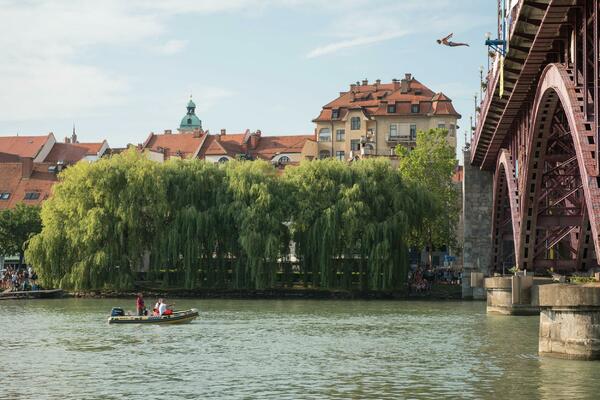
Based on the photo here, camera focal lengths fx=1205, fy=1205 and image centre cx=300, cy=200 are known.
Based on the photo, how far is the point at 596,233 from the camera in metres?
25.8

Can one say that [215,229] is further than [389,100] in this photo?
No

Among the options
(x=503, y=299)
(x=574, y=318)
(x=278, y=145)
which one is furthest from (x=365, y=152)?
(x=574, y=318)

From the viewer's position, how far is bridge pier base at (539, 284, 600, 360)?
88.3 ft

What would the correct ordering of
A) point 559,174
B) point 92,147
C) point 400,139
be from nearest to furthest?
point 559,174 < point 400,139 < point 92,147

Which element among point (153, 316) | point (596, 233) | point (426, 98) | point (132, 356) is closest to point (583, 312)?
point (596, 233)

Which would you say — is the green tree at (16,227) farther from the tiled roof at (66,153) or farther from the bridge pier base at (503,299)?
the bridge pier base at (503,299)

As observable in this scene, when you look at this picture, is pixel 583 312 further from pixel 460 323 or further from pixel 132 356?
pixel 460 323

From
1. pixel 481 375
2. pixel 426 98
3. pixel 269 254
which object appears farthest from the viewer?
pixel 426 98

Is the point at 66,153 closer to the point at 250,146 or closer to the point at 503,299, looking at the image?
the point at 250,146

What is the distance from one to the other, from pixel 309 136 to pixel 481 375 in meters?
106

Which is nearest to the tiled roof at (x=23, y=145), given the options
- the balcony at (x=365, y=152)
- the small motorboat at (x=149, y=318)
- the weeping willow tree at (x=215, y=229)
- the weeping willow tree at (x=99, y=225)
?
the balcony at (x=365, y=152)

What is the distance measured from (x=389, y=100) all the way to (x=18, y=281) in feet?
182

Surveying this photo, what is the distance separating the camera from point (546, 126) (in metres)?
36.8

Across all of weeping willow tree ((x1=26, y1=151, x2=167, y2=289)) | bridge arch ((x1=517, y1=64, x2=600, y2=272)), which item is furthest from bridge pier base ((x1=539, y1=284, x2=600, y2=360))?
weeping willow tree ((x1=26, y1=151, x2=167, y2=289))
